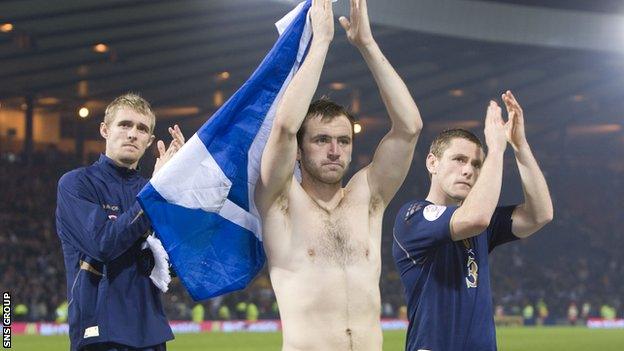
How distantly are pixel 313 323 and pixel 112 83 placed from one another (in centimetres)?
3428

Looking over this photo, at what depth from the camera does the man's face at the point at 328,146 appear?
15.4 feet

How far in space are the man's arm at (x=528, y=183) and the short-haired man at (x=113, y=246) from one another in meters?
1.84

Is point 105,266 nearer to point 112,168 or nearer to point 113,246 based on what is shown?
point 113,246

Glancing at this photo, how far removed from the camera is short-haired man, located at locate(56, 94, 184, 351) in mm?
5039

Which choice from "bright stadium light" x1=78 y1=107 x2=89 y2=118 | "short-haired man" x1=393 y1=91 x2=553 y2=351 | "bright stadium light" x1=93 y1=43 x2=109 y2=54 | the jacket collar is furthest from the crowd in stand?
"short-haired man" x1=393 y1=91 x2=553 y2=351

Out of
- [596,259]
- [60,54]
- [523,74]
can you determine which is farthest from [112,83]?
[596,259]

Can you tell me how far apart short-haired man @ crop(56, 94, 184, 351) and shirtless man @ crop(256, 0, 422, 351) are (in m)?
0.74

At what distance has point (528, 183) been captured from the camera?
→ 5.69m

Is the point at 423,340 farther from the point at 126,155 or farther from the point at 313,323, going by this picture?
the point at 126,155

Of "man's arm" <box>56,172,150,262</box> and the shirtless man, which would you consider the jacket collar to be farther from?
the shirtless man

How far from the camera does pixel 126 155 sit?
17.8ft

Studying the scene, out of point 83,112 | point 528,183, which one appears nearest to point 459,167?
point 528,183

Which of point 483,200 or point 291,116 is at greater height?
point 291,116

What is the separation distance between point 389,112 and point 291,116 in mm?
562
